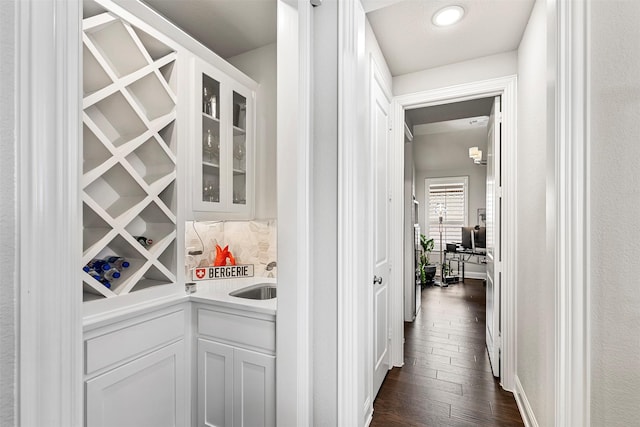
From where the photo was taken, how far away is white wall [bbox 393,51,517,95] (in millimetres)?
2365

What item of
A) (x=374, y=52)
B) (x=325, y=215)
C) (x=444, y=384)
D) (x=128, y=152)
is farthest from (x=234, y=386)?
(x=374, y=52)

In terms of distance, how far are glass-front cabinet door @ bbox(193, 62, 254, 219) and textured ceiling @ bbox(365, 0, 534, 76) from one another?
1049 millimetres

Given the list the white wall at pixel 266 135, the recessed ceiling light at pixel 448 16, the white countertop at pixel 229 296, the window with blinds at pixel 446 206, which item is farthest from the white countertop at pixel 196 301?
the window with blinds at pixel 446 206

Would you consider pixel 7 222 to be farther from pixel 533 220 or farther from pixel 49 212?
pixel 533 220

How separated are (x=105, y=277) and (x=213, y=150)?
96cm

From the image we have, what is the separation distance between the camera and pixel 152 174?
1.81 m

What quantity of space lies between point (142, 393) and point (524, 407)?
2.30 m

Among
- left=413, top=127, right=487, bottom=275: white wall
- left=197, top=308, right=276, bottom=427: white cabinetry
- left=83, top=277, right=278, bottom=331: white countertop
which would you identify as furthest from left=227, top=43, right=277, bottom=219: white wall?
left=413, top=127, right=487, bottom=275: white wall

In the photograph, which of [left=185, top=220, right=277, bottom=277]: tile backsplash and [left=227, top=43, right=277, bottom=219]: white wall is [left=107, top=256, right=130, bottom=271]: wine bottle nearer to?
[left=185, top=220, right=277, bottom=277]: tile backsplash

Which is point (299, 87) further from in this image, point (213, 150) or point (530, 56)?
point (530, 56)

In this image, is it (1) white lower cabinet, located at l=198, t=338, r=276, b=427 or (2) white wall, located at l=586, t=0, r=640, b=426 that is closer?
(2) white wall, located at l=586, t=0, r=640, b=426

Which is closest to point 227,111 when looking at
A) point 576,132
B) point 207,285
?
point 207,285

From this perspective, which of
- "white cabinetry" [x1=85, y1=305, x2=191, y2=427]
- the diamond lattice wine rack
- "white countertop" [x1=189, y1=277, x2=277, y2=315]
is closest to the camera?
"white cabinetry" [x1=85, y1=305, x2=191, y2=427]

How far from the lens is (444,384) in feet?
7.95
